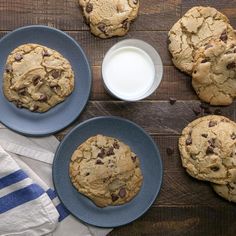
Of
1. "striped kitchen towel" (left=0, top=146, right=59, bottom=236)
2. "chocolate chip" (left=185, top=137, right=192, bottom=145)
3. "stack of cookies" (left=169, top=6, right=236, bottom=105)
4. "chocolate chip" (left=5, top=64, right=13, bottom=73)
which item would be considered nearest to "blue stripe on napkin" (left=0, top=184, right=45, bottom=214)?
"striped kitchen towel" (left=0, top=146, right=59, bottom=236)

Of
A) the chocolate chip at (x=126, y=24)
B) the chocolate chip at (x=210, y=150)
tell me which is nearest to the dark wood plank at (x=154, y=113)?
the chocolate chip at (x=210, y=150)

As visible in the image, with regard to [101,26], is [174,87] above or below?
below

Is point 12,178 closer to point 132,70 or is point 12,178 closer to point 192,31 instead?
point 132,70

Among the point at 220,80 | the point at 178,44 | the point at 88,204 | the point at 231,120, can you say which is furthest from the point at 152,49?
the point at 88,204

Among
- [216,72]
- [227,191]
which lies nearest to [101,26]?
[216,72]

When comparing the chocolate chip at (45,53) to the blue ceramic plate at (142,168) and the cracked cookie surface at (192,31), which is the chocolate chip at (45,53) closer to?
the blue ceramic plate at (142,168)

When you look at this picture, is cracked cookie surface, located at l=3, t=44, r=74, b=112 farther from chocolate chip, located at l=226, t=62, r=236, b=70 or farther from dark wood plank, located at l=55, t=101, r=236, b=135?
chocolate chip, located at l=226, t=62, r=236, b=70

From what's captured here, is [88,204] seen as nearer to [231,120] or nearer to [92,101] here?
[92,101]
